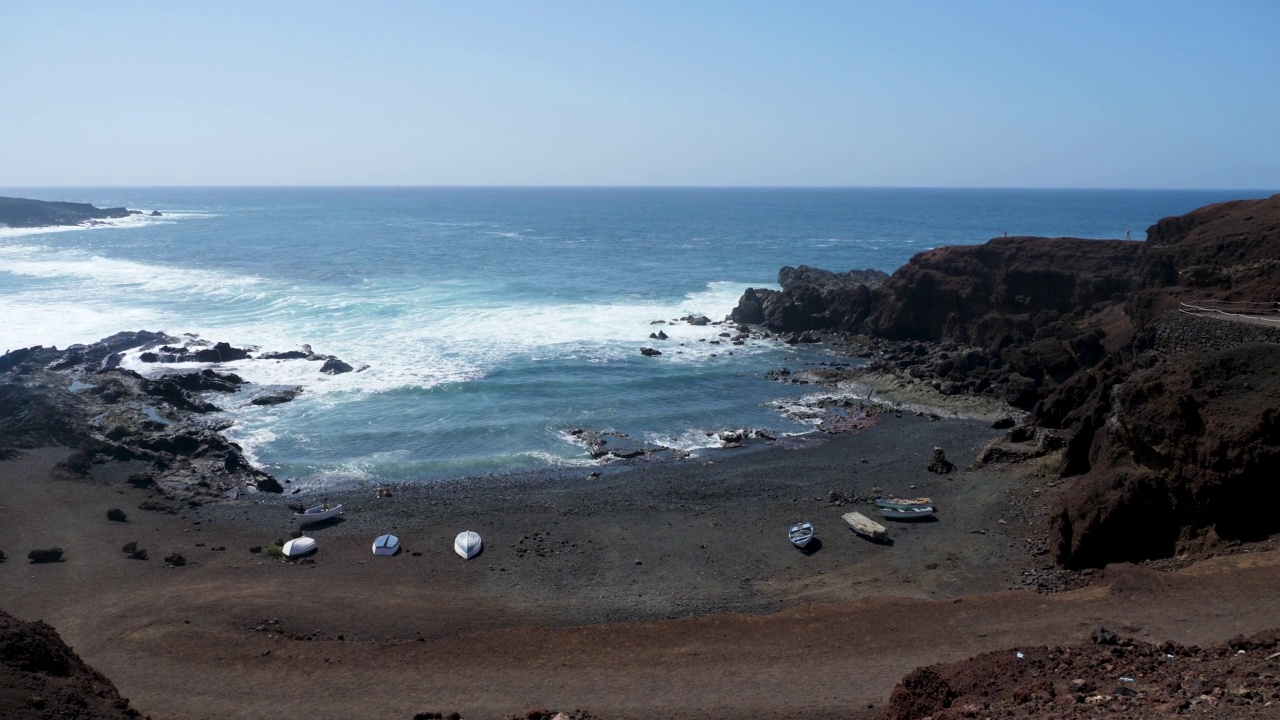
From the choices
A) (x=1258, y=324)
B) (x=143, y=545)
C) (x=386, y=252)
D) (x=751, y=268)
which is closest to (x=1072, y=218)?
(x=751, y=268)

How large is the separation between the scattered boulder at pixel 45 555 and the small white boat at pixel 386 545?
324 inches

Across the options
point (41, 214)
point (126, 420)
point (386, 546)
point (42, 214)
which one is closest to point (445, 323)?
point (126, 420)

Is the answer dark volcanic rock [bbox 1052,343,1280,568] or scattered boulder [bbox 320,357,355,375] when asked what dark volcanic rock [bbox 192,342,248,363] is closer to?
scattered boulder [bbox 320,357,355,375]

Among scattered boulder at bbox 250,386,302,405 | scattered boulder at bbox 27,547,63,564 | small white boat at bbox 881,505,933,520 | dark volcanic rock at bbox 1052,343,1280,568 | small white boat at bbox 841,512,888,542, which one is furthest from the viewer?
scattered boulder at bbox 250,386,302,405

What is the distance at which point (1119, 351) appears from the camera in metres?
37.3

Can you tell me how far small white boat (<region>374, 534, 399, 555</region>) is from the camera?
24.6 meters

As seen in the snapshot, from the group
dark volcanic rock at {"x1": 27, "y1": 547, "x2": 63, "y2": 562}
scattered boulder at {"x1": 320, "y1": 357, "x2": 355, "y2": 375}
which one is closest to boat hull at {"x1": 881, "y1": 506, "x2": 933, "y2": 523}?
dark volcanic rock at {"x1": 27, "y1": 547, "x2": 63, "y2": 562}

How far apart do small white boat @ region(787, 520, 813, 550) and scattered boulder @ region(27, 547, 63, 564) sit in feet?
66.4

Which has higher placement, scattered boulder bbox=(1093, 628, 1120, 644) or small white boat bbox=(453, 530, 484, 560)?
scattered boulder bbox=(1093, 628, 1120, 644)

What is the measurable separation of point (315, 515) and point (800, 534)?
14942 mm

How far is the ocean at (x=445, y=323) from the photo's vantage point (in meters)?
35.7

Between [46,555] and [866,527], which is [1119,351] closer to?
[866,527]

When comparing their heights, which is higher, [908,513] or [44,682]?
[44,682]

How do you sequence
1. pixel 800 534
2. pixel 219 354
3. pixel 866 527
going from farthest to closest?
1. pixel 219 354
2. pixel 866 527
3. pixel 800 534
